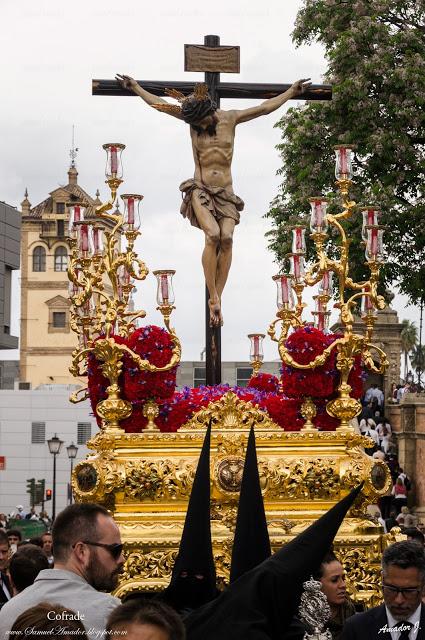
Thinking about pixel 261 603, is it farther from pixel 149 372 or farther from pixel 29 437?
pixel 29 437

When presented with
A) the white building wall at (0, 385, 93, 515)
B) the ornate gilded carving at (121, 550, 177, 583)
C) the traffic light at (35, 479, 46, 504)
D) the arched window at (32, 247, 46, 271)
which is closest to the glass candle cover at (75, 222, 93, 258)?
the ornate gilded carving at (121, 550, 177, 583)

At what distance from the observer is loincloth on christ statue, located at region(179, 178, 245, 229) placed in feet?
47.1

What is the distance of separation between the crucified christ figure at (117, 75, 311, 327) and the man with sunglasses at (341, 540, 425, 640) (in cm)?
749

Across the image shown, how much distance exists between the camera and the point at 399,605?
705 centimetres

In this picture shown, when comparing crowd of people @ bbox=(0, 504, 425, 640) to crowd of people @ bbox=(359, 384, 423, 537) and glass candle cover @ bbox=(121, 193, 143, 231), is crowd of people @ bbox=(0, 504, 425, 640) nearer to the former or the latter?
glass candle cover @ bbox=(121, 193, 143, 231)

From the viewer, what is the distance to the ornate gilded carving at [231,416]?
12812mm

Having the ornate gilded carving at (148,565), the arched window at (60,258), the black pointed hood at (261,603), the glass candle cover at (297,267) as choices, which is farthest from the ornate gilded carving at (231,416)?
the arched window at (60,258)


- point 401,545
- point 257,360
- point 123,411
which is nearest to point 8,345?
point 257,360

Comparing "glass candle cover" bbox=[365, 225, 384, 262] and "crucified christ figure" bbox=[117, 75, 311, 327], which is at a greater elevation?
"crucified christ figure" bbox=[117, 75, 311, 327]

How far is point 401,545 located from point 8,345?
4176 centimetres

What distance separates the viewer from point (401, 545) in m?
7.13

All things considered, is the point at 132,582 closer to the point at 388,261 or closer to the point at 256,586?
the point at 256,586

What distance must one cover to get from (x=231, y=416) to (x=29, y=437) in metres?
47.1

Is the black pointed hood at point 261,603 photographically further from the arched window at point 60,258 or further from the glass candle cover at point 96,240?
the arched window at point 60,258
